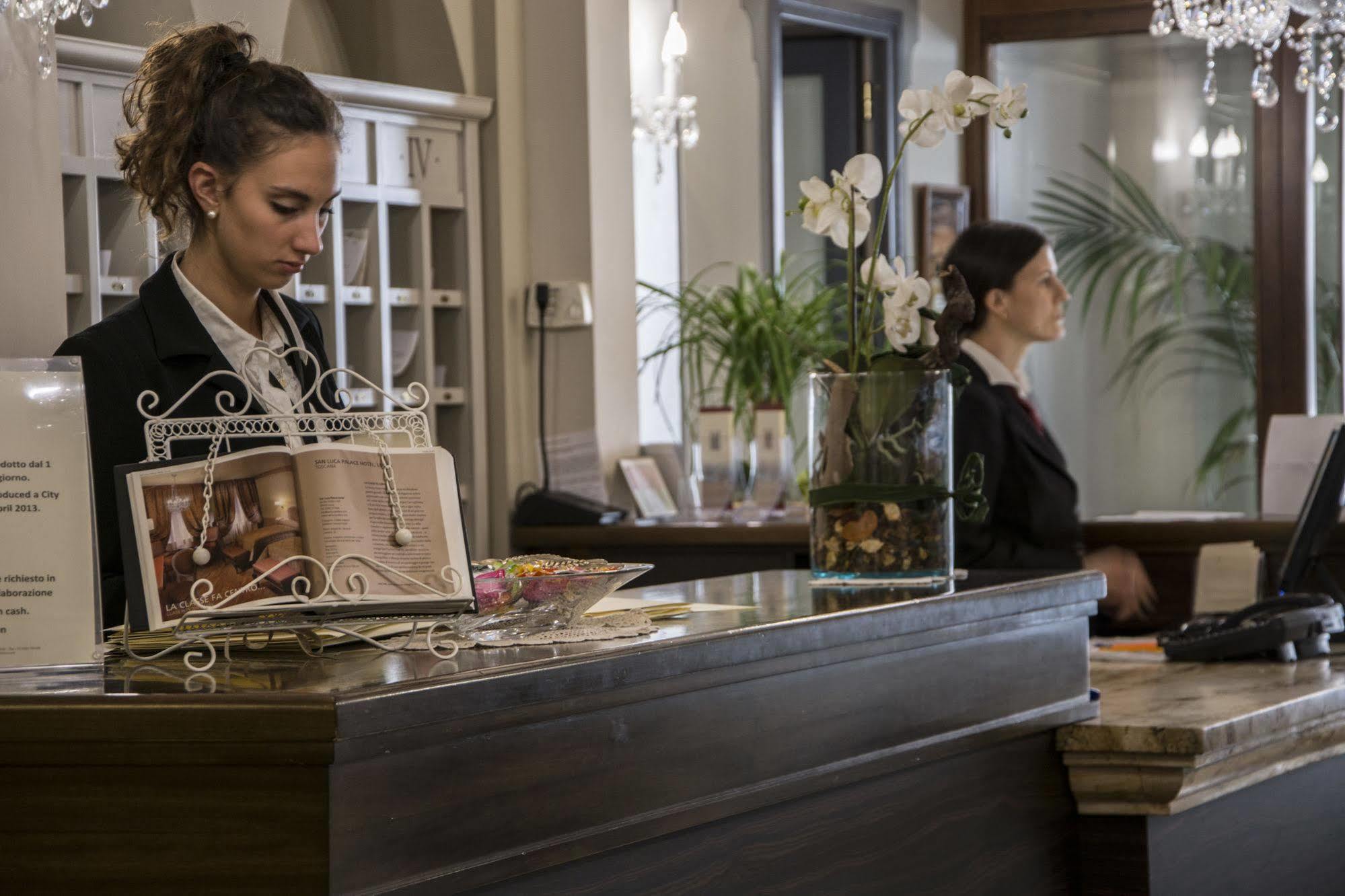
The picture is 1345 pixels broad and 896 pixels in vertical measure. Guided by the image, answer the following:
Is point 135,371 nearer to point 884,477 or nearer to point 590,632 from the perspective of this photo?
point 590,632

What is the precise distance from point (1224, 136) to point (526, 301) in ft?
11.0

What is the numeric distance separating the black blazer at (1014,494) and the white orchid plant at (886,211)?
3.90ft

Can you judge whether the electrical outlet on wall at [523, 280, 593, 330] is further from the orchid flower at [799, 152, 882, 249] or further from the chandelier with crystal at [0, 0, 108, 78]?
the orchid flower at [799, 152, 882, 249]

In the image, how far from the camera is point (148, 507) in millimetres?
1470

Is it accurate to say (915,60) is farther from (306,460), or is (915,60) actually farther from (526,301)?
(306,460)

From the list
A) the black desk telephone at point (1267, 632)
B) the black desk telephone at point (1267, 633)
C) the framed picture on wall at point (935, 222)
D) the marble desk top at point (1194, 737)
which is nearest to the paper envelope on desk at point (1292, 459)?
the black desk telephone at point (1267, 632)

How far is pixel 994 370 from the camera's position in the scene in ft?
12.2

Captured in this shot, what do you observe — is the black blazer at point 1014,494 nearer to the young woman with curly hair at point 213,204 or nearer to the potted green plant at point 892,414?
the potted green plant at point 892,414

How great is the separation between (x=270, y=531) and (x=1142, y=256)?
6300 mm

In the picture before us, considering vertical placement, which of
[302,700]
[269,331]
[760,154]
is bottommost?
[302,700]

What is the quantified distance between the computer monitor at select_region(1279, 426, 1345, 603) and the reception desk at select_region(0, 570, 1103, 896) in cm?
126

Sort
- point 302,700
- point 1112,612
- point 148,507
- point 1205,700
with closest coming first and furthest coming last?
point 302,700
point 148,507
point 1205,700
point 1112,612

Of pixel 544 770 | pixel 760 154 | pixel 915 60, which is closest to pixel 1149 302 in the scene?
pixel 915 60

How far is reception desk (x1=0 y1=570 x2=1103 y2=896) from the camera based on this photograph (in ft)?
4.41
